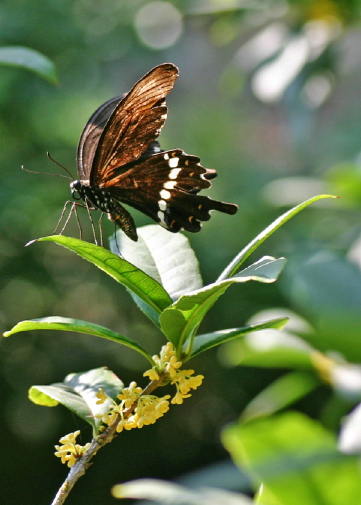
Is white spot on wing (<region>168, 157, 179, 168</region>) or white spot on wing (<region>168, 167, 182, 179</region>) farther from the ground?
white spot on wing (<region>168, 157, 179, 168</region>)

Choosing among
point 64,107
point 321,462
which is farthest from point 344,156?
point 321,462

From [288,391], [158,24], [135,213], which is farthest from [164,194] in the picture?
[158,24]

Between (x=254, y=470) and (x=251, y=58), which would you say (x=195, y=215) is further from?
(x=251, y=58)

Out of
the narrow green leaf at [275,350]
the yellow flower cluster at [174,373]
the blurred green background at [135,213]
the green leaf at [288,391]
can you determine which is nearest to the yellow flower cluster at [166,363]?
the yellow flower cluster at [174,373]

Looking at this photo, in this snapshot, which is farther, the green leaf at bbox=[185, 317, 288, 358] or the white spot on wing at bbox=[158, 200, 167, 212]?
the white spot on wing at bbox=[158, 200, 167, 212]

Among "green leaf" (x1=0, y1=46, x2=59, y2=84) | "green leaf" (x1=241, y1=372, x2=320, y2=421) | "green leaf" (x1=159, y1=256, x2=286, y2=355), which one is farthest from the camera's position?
"green leaf" (x1=241, y1=372, x2=320, y2=421)

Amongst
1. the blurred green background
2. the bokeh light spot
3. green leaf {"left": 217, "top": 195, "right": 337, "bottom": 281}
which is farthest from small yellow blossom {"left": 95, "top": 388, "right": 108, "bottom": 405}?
the bokeh light spot

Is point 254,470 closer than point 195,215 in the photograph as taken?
Yes

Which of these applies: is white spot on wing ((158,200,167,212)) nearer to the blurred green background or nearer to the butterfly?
the butterfly
